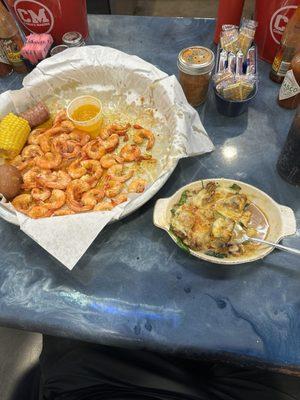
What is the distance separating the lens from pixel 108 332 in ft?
3.29

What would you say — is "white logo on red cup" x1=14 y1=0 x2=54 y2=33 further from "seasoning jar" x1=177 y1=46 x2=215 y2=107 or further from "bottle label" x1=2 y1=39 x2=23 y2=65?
"seasoning jar" x1=177 y1=46 x2=215 y2=107

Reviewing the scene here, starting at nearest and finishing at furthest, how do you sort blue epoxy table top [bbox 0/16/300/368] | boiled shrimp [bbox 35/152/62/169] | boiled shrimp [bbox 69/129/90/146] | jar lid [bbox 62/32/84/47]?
blue epoxy table top [bbox 0/16/300/368] → boiled shrimp [bbox 35/152/62/169] → boiled shrimp [bbox 69/129/90/146] → jar lid [bbox 62/32/84/47]

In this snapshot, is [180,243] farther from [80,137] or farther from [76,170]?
[80,137]

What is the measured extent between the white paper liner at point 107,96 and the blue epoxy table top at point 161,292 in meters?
0.12

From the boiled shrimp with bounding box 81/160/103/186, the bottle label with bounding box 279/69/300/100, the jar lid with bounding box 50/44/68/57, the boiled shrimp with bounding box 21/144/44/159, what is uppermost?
the jar lid with bounding box 50/44/68/57

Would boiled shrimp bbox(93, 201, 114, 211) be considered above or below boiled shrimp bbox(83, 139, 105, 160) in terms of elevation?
below

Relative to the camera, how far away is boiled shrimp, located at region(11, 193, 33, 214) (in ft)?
4.17

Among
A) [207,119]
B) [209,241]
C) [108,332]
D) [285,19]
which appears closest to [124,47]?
[207,119]

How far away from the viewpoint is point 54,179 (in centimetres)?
137

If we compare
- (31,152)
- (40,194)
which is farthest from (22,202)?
(31,152)

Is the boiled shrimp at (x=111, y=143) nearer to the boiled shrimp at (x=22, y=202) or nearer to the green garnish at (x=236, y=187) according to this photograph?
the boiled shrimp at (x=22, y=202)

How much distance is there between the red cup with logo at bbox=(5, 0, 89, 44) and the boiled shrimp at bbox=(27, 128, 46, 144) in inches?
23.9

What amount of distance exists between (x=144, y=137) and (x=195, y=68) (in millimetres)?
378

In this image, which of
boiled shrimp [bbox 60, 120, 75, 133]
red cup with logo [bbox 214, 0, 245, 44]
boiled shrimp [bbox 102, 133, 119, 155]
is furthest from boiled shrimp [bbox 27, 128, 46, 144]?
red cup with logo [bbox 214, 0, 245, 44]
